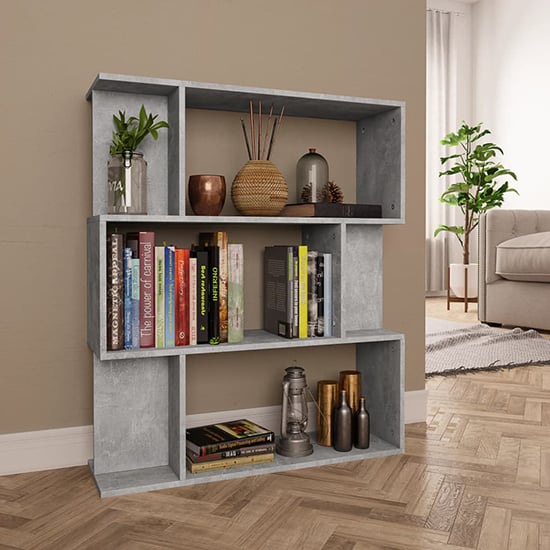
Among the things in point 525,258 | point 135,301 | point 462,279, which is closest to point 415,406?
point 135,301

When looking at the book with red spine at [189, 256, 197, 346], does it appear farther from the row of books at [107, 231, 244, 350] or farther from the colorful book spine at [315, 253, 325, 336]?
the colorful book spine at [315, 253, 325, 336]

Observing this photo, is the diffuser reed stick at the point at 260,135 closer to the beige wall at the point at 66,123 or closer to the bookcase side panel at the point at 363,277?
the beige wall at the point at 66,123

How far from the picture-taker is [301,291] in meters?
2.00

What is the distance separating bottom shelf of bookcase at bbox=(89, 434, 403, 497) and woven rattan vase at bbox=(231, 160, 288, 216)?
718 millimetres

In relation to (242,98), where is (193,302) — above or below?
below

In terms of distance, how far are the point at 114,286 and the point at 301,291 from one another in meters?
0.55

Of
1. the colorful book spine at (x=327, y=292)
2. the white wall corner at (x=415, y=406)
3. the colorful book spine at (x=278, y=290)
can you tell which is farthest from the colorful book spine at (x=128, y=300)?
the white wall corner at (x=415, y=406)

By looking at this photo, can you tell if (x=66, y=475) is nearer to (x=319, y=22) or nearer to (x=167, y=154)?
(x=167, y=154)

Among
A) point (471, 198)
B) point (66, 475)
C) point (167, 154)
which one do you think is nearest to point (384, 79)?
point (167, 154)

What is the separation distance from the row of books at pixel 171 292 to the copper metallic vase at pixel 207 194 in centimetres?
7

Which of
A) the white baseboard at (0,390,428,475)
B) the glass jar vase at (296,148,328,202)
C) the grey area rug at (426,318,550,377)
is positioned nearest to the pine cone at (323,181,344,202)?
the glass jar vase at (296,148,328,202)

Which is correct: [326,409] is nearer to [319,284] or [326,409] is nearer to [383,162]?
[319,284]

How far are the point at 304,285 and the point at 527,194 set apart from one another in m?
4.98

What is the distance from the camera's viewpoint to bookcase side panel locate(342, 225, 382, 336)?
7.38 feet
